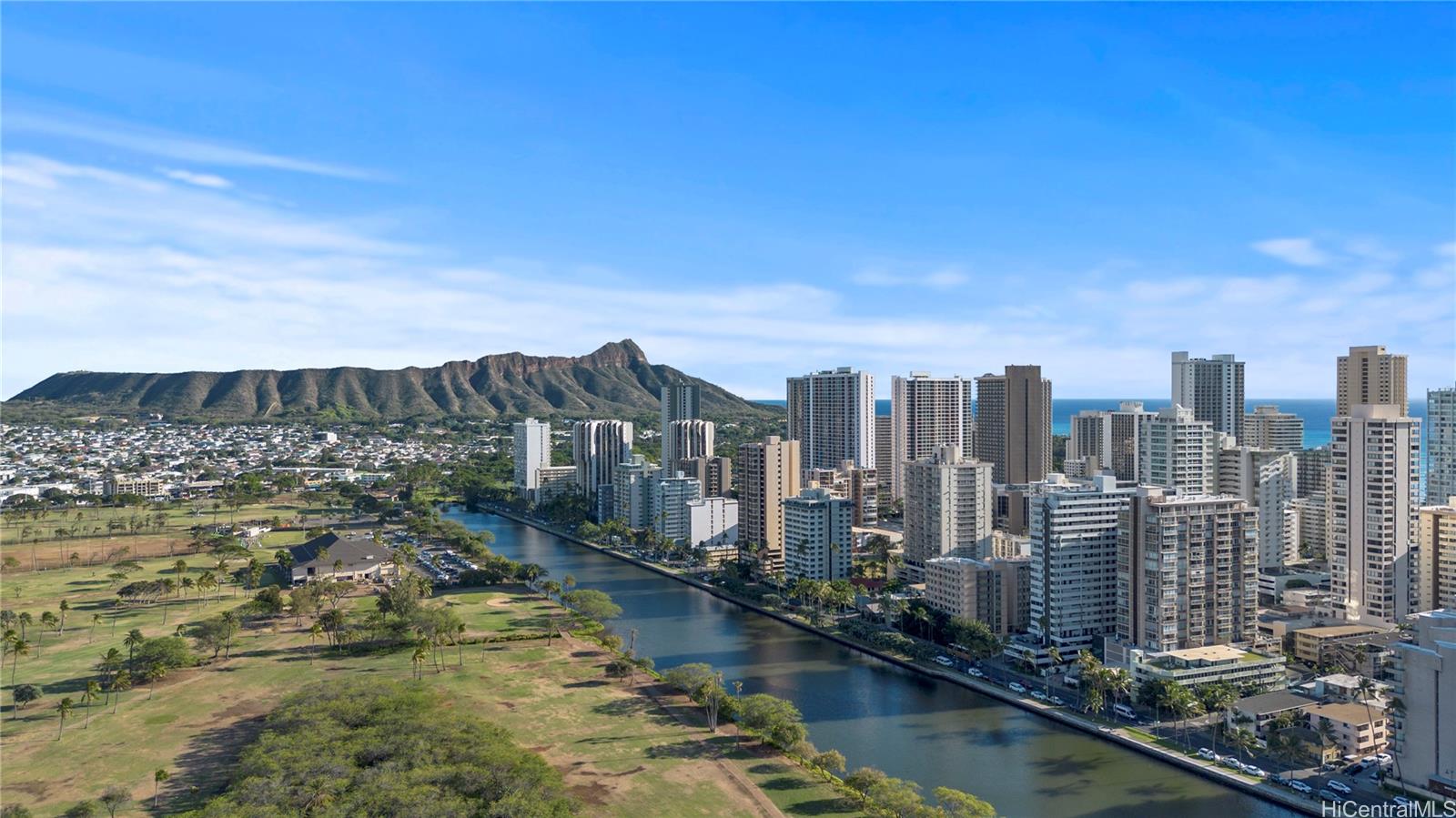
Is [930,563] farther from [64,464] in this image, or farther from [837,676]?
[64,464]

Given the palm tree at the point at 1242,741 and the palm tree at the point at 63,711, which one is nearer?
the palm tree at the point at 1242,741

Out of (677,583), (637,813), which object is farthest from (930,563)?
(637,813)

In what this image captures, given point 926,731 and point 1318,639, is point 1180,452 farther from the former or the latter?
point 926,731

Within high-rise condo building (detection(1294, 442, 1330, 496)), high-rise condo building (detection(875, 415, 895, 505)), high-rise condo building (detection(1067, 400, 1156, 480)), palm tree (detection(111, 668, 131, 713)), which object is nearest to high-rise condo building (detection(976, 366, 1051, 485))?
high-rise condo building (detection(1067, 400, 1156, 480))

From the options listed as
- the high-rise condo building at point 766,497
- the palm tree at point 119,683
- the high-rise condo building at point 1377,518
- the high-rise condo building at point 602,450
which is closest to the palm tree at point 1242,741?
the high-rise condo building at point 1377,518

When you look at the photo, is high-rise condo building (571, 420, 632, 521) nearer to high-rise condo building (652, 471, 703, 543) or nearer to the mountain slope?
high-rise condo building (652, 471, 703, 543)

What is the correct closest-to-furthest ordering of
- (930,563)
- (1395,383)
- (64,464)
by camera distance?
(930,563)
(1395,383)
(64,464)

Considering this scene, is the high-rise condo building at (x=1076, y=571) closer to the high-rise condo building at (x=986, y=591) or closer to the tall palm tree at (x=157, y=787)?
the high-rise condo building at (x=986, y=591)
